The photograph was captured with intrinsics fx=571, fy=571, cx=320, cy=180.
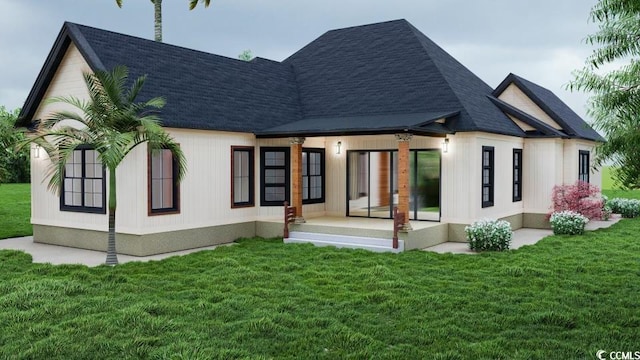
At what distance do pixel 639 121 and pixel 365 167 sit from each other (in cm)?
1023

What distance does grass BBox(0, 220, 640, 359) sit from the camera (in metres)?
6.33

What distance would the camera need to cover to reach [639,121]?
700 centimetres

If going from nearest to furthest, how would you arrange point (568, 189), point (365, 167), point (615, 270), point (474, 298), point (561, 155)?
point (474, 298), point (615, 270), point (365, 167), point (568, 189), point (561, 155)

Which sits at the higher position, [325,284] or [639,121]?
[639,121]

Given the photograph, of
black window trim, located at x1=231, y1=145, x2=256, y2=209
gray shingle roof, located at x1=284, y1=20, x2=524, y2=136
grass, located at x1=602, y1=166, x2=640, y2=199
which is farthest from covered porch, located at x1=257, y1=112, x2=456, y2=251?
grass, located at x1=602, y1=166, x2=640, y2=199

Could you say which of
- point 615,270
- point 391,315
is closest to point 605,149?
point 391,315

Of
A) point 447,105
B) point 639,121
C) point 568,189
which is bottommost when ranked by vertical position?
point 568,189

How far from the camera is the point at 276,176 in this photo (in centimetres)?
1628

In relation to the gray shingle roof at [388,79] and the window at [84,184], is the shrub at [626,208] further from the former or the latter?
the window at [84,184]

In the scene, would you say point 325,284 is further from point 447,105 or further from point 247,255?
point 447,105

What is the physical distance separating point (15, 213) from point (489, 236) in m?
18.4

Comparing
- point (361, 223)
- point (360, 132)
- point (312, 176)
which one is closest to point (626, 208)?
point (361, 223)

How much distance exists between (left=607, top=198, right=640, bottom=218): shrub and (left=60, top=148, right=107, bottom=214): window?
62.5 ft

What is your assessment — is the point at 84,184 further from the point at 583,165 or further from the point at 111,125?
the point at 583,165
